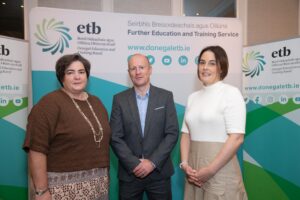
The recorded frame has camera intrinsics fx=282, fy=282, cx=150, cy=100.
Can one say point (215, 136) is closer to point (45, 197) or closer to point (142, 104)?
point (142, 104)

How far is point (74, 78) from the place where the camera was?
6.15 ft

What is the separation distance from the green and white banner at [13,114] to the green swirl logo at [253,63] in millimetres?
2473

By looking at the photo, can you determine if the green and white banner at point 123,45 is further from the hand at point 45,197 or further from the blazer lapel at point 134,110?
the hand at point 45,197

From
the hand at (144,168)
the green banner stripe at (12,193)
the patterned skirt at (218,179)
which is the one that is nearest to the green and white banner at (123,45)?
the hand at (144,168)

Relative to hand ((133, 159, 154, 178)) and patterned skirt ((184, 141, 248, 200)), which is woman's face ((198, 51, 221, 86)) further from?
hand ((133, 159, 154, 178))

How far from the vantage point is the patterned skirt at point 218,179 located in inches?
72.9

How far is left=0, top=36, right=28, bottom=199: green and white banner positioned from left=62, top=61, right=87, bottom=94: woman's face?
1.18 m

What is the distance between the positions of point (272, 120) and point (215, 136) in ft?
5.00

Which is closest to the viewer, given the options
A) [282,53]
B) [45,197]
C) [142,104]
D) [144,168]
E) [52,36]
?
[45,197]

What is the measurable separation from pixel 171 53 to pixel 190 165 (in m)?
1.34

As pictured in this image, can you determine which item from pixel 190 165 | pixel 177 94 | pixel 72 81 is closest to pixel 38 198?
pixel 72 81

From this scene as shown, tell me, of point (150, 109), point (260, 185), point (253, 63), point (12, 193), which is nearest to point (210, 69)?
point (150, 109)

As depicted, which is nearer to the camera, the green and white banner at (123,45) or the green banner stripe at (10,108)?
the green and white banner at (123,45)

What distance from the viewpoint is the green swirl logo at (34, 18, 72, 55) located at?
2.62m
